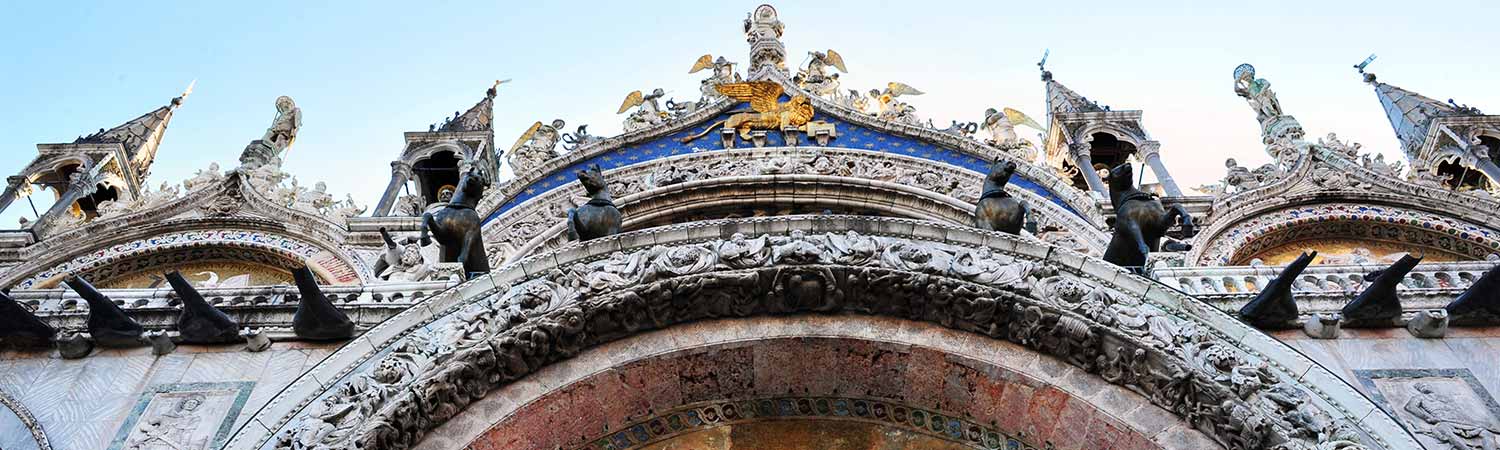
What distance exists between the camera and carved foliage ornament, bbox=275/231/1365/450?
6641 millimetres

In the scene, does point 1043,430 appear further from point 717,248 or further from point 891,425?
point 717,248

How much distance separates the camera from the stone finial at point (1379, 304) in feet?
24.2

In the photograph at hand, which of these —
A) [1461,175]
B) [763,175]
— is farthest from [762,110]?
[1461,175]

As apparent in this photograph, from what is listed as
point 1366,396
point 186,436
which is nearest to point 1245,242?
point 1366,396

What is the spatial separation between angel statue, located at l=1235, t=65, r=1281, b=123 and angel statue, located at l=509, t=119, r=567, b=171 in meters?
11.4

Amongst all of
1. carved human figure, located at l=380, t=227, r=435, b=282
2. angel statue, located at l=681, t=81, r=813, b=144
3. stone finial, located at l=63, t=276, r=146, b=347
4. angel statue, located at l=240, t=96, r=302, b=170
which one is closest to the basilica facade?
stone finial, located at l=63, t=276, r=146, b=347

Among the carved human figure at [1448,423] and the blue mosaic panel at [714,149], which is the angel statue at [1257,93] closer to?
the blue mosaic panel at [714,149]

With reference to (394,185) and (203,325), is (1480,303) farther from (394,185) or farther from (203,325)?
(394,185)

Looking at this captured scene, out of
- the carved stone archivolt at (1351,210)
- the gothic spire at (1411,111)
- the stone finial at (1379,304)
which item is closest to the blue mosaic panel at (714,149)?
the carved stone archivolt at (1351,210)

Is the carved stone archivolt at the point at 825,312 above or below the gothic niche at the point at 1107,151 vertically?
below

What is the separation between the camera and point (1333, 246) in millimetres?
14289

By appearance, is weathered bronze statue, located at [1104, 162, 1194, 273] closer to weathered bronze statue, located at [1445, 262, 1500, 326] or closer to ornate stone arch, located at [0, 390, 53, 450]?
weathered bronze statue, located at [1445, 262, 1500, 326]

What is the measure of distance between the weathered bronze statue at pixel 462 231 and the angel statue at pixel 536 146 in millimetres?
5906

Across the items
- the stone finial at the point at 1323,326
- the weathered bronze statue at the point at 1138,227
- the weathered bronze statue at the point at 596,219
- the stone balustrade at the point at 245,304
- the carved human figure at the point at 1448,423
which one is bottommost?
the carved human figure at the point at 1448,423
